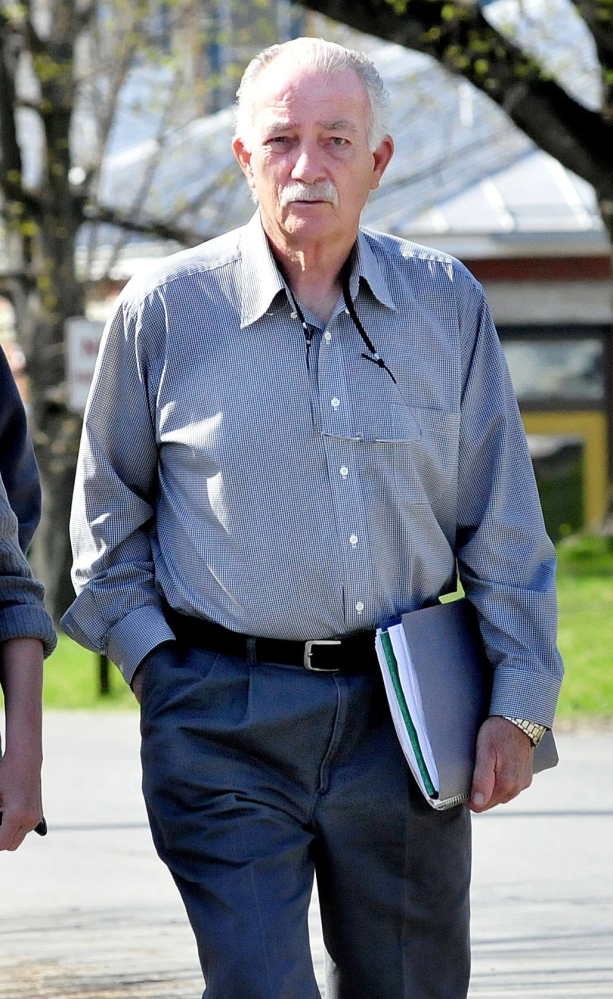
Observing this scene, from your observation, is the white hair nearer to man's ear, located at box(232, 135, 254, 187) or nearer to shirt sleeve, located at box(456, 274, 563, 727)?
man's ear, located at box(232, 135, 254, 187)

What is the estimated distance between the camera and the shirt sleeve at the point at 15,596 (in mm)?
2666

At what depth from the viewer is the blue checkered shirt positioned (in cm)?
304

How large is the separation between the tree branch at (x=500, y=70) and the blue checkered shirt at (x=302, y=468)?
7.42m

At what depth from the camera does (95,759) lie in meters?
7.77

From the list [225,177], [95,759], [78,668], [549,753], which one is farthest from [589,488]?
[549,753]

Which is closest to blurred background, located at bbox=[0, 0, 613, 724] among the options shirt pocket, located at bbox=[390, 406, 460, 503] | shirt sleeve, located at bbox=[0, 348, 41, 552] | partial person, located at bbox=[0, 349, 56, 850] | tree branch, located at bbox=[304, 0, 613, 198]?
tree branch, located at bbox=[304, 0, 613, 198]

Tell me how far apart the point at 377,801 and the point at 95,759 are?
4.90 m

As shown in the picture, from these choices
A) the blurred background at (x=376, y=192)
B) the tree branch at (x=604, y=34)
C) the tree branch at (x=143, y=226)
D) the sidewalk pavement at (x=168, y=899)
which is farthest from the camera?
the tree branch at (x=143, y=226)

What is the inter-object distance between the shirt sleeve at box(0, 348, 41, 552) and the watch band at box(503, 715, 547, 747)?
0.98 metres

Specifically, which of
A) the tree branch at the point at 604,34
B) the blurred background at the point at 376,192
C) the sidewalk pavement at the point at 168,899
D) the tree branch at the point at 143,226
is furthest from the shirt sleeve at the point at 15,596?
the tree branch at the point at 143,226

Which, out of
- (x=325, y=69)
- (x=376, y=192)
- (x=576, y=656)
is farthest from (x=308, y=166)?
(x=376, y=192)

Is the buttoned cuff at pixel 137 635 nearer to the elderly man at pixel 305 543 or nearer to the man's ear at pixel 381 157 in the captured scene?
the elderly man at pixel 305 543

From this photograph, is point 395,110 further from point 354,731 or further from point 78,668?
point 354,731

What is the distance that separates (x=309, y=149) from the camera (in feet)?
10.1
